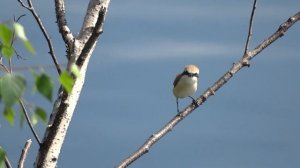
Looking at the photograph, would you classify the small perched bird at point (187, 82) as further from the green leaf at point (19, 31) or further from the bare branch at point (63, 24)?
the green leaf at point (19, 31)

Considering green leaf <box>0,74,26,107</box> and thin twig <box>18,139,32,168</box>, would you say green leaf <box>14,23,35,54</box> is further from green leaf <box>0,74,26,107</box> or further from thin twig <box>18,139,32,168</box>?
thin twig <box>18,139,32,168</box>

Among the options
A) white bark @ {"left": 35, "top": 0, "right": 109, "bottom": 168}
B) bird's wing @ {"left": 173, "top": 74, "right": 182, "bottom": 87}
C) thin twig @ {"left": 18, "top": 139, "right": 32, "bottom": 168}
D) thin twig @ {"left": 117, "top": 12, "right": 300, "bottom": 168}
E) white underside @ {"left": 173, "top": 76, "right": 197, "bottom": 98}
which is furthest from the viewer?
bird's wing @ {"left": 173, "top": 74, "right": 182, "bottom": 87}

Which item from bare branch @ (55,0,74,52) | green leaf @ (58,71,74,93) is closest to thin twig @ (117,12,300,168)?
bare branch @ (55,0,74,52)

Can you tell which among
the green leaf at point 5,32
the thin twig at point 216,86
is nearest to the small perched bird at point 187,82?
the thin twig at point 216,86

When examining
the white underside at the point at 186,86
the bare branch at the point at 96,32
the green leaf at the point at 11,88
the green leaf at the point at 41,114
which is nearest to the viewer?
the green leaf at the point at 11,88

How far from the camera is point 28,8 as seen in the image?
3.72m

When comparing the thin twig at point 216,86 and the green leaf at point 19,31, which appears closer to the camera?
the green leaf at point 19,31

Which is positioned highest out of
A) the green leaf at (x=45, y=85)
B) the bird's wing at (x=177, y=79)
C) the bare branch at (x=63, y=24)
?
the bird's wing at (x=177, y=79)

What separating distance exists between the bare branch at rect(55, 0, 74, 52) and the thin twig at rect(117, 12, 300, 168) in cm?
94

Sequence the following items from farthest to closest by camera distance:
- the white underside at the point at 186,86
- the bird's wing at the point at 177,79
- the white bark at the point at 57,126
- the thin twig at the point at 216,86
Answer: the bird's wing at the point at 177,79
the white underside at the point at 186,86
the thin twig at the point at 216,86
the white bark at the point at 57,126

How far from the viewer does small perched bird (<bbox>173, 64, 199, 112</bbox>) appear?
772 centimetres

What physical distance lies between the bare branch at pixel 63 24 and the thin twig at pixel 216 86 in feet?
3.08

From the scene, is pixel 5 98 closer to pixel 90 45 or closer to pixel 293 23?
pixel 90 45

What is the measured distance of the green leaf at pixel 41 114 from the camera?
1.96m
